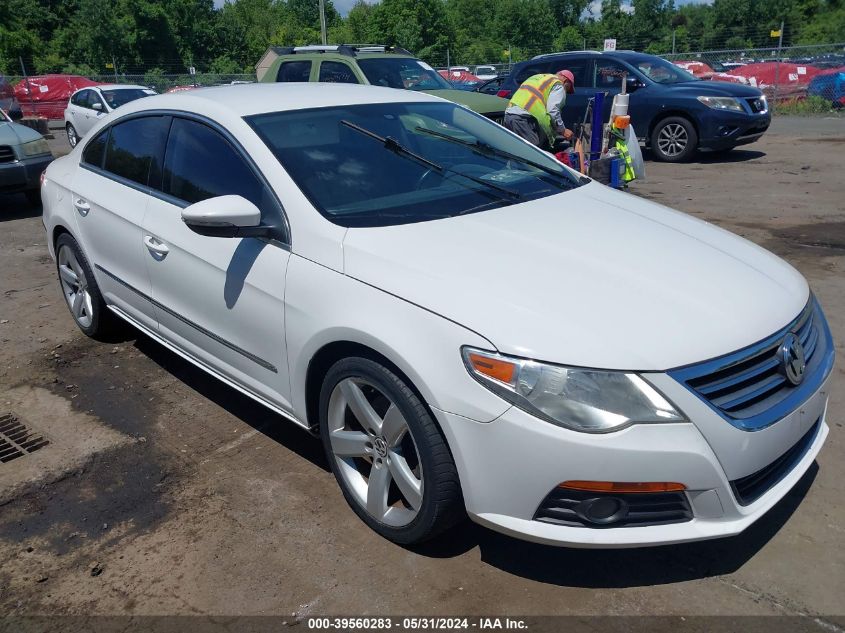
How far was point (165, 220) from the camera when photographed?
3678 mm

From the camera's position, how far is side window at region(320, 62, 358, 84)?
10359mm

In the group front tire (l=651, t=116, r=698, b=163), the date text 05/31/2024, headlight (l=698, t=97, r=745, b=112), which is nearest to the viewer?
the date text 05/31/2024

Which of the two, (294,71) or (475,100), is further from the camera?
(294,71)

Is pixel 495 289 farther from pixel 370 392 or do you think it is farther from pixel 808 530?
pixel 808 530

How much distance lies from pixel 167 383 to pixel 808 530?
11.3 ft

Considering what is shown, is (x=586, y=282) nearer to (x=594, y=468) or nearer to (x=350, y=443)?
(x=594, y=468)

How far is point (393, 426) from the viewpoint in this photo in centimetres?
262

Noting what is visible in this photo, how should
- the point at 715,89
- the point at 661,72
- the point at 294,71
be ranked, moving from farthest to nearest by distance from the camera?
the point at 661,72 → the point at 715,89 → the point at 294,71

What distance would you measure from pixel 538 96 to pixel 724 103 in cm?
506

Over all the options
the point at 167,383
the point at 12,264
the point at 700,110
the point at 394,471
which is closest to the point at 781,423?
the point at 394,471

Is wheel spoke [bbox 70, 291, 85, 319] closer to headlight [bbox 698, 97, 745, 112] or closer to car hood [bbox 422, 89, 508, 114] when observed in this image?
car hood [bbox 422, 89, 508, 114]

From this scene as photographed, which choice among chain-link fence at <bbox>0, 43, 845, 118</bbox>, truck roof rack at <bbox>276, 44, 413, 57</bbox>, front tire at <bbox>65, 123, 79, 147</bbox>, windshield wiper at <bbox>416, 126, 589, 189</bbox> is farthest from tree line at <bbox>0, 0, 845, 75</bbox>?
windshield wiper at <bbox>416, 126, 589, 189</bbox>

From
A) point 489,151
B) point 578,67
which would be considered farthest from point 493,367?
point 578,67

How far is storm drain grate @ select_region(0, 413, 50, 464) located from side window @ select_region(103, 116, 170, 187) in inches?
58.1
